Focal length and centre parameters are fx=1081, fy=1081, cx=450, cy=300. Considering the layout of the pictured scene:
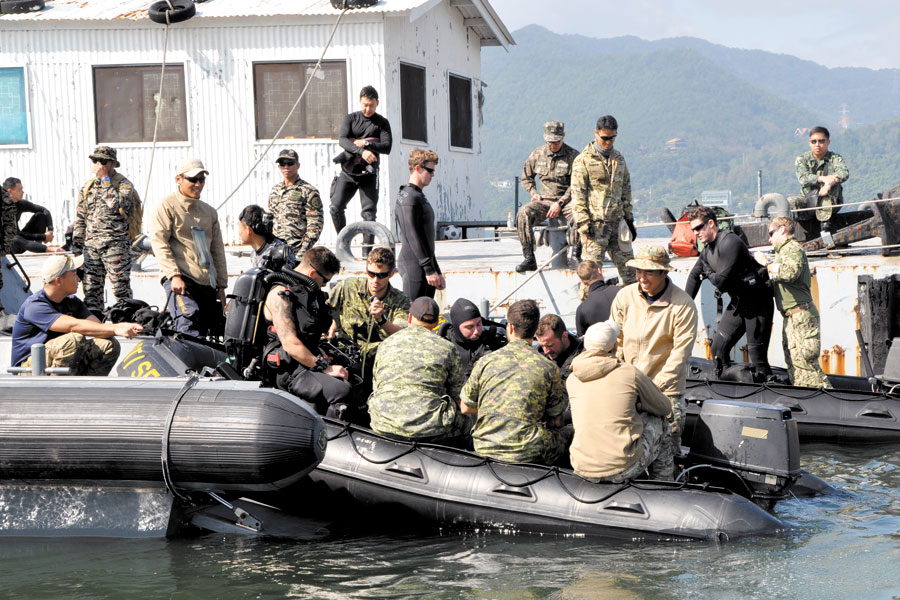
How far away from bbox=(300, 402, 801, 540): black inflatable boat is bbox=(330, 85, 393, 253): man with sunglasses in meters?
4.68

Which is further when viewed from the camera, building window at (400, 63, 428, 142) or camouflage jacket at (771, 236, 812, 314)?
building window at (400, 63, 428, 142)

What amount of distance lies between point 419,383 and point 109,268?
4.07 m

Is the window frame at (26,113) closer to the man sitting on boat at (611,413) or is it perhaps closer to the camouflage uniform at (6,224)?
the camouflage uniform at (6,224)

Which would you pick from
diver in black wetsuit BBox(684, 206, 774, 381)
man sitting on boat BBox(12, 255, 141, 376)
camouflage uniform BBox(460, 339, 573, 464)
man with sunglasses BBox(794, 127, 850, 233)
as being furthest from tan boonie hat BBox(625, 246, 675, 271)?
man with sunglasses BBox(794, 127, 850, 233)

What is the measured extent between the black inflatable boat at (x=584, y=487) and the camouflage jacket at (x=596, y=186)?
312 cm

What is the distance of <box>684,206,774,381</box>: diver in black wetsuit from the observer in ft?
29.2

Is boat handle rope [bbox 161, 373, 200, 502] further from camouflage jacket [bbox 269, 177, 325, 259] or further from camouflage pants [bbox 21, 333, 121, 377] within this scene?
camouflage jacket [bbox 269, 177, 325, 259]

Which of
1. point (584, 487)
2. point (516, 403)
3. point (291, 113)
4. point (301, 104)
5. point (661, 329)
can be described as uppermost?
point (301, 104)

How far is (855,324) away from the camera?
419 inches

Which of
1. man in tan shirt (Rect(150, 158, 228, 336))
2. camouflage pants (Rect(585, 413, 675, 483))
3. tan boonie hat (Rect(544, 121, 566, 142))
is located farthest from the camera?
tan boonie hat (Rect(544, 121, 566, 142))

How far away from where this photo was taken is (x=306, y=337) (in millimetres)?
7410

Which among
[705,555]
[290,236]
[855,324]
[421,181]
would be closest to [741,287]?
[855,324]

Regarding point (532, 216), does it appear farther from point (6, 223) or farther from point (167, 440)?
point (167, 440)

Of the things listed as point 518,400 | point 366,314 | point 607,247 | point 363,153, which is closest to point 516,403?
point 518,400
